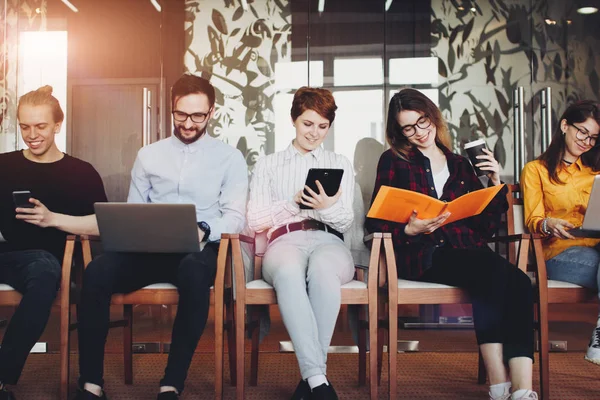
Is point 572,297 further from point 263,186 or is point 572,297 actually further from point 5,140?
point 5,140

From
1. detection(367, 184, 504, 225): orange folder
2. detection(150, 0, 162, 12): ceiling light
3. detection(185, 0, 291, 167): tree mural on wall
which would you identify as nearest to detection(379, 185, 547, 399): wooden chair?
detection(367, 184, 504, 225): orange folder

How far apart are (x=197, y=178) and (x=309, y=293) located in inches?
29.3

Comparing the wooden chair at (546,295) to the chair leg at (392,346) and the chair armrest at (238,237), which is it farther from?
the chair armrest at (238,237)

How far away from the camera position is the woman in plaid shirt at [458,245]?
196cm

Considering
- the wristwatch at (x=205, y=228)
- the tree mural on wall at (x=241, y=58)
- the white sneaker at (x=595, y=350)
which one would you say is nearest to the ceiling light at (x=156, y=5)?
the tree mural on wall at (x=241, y=58)

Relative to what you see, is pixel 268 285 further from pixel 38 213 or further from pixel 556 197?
pixel 556 197

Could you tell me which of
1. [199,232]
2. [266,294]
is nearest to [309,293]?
[266,294]

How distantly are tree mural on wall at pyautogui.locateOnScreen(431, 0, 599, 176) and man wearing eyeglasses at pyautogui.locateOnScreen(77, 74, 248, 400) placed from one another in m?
1.65

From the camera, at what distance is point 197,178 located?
2.56 metres

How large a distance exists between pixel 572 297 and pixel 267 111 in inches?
80.5

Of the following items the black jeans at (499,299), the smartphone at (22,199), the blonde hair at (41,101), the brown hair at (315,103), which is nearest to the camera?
the black jeans at (499,299)

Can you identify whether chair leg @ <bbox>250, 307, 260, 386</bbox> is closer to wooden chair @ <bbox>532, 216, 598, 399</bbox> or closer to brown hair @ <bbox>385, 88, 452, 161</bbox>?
brown hair @ <bbox>385, 88, 452, 161</bbox>

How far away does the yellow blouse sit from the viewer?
8.39ft

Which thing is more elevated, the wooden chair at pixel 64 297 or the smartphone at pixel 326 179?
the smartphone at pixel 326 179
